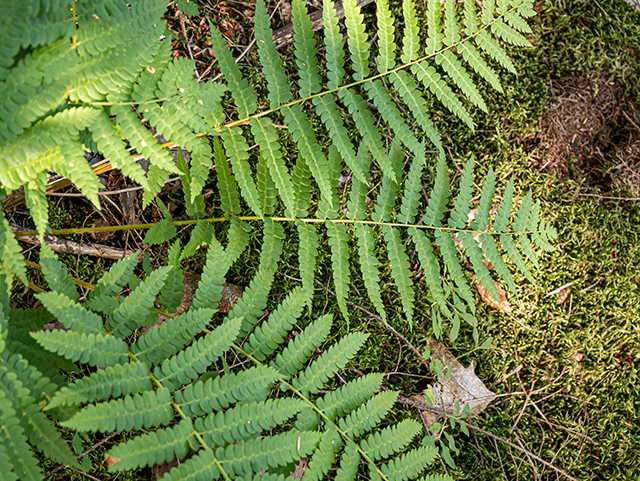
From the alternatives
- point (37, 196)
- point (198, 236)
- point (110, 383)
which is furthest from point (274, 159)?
point (110, 383)

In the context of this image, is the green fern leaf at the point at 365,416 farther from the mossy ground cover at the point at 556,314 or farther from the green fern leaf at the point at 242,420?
the mossy ground cover at the point at 556,314

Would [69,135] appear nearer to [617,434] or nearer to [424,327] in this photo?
[424,327]

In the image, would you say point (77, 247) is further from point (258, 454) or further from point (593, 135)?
point (593, 135)

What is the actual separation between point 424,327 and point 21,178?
2.65 meters

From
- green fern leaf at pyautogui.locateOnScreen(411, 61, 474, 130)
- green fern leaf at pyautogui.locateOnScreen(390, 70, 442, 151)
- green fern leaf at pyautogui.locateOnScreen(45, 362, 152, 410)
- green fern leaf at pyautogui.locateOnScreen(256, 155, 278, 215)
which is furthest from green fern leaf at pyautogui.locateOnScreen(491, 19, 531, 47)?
green fern leaf at pyautogui.locateOnScreen(45, 362, 152, 410)

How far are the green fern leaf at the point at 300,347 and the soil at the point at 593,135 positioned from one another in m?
2.42

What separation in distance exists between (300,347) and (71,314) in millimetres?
1057

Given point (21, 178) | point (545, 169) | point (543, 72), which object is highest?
point (21, 178)

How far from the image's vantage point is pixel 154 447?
1.62 metres

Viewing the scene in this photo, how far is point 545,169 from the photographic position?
130 inches

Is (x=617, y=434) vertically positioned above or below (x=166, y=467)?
below

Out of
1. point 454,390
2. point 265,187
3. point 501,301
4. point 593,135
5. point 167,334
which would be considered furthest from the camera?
point 593,135

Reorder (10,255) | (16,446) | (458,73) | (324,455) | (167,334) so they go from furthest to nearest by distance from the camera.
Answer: (458,73) < (324,455) < (167,334) < (10,255) < (16,446)

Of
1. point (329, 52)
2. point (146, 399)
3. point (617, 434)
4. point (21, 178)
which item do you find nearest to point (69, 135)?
point (21, 178)
